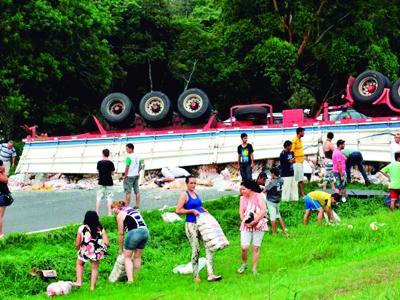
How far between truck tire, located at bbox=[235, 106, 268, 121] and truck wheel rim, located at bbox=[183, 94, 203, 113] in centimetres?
128

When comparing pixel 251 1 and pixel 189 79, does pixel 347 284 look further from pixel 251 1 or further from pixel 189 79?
pixel 189 79

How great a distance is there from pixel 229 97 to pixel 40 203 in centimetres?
2262

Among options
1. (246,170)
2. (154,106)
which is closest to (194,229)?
(246,170)

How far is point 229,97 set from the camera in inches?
1564

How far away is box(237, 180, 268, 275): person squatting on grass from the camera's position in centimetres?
988

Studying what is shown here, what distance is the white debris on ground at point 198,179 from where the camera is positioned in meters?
19.7

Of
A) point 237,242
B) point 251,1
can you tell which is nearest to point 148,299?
point 237,242

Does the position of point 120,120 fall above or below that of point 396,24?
below

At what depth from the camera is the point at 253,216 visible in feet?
32.4

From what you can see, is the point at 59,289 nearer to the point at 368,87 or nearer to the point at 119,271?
the point at 119,271

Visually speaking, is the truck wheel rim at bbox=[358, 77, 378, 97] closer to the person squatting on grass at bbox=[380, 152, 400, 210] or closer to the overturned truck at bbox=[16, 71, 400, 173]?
the overturned truck at bbox=[16, 71, 400, 173]

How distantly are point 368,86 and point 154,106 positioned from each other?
6.95 metres

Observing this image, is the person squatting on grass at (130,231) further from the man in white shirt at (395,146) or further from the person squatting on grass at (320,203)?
the man in white shirt at (395,146)

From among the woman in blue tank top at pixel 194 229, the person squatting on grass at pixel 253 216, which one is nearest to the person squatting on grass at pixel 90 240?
the woman in blue tank top at pixel 194 229
